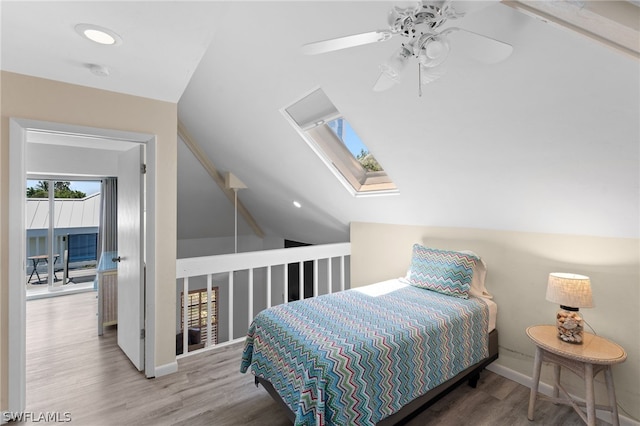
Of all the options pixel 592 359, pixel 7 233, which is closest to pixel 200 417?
pixel 7 233

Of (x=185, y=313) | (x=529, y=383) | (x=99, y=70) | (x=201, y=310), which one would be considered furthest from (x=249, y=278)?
(x=201, y=310)

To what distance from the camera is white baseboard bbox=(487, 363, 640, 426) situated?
2.04 metres

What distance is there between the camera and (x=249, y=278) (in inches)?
124

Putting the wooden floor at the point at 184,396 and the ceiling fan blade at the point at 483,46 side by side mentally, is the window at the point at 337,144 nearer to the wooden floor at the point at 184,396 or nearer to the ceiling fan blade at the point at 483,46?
the ceiling fan blade at the point at 483,46

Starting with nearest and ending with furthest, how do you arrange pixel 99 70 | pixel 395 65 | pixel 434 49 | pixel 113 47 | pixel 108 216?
pixel 434 49
pixel 395 65
pixel 113 47
pixel 99 70
pixel 108 216

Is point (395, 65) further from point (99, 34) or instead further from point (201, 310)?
point (201, 310)

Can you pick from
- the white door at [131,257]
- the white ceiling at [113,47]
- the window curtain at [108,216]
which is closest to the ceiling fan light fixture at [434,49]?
the white ceiling at [113,47]

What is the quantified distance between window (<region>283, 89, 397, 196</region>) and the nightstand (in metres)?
1.78

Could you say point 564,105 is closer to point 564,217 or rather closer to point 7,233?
point 564,217

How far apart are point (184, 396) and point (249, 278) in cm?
117

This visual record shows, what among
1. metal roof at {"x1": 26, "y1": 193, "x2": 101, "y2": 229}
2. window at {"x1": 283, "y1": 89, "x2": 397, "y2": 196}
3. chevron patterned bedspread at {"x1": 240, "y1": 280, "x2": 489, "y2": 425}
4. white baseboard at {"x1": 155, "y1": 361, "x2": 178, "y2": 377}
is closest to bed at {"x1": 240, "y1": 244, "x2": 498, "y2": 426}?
chevron patterned bedspread at {"x1": 240, "y1": 280, "x2": 489, "y2": 425}

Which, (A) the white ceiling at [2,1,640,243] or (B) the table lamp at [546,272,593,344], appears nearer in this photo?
(A) the white ceiling at [2,1,640,243]

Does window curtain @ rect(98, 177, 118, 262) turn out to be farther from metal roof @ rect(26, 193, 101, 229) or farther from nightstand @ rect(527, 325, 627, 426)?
nightstand @ rect(527, 325, 627, 426)

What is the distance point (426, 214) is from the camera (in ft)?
10.3
